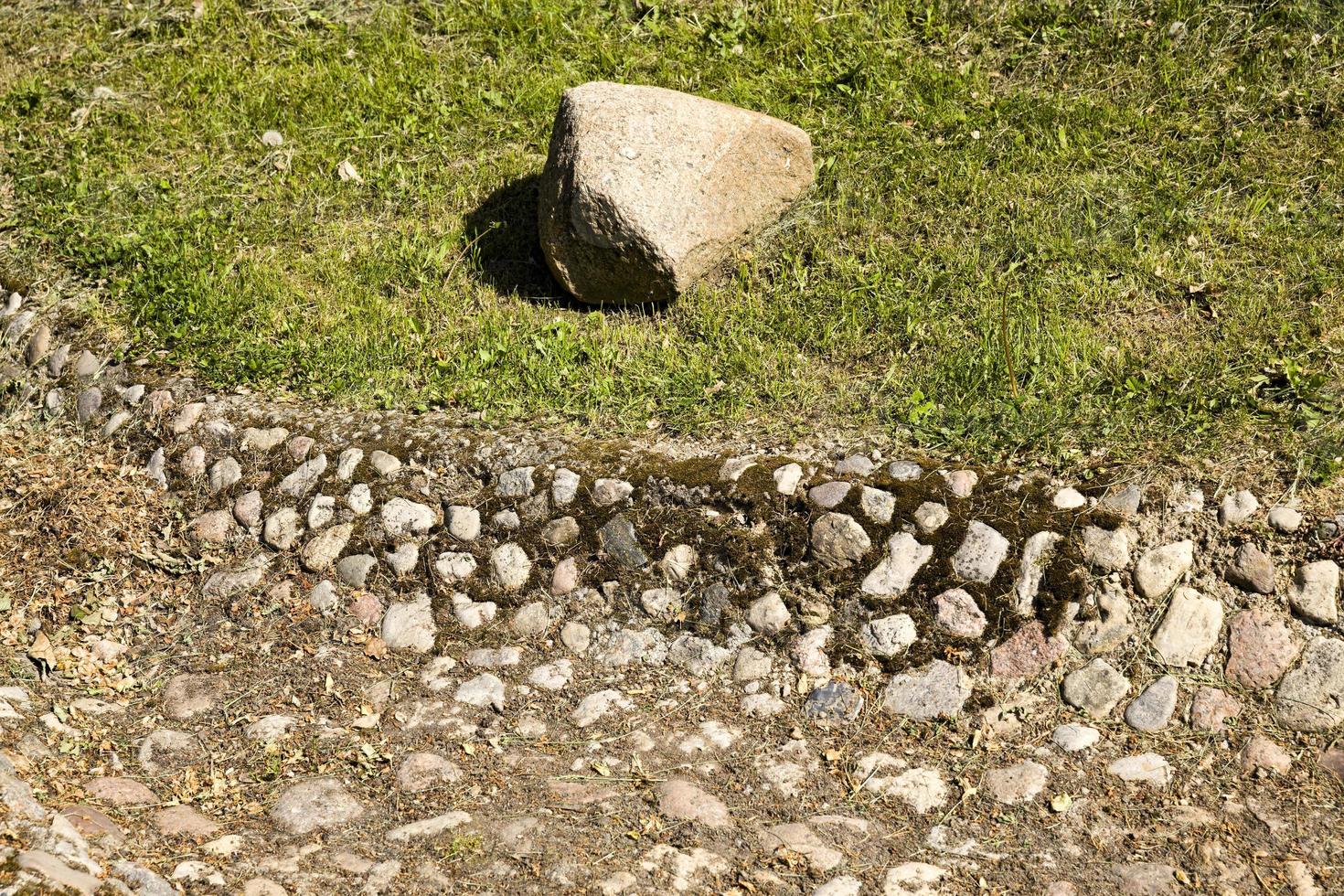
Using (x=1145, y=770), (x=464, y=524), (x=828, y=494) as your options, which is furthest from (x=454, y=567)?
(x=1145, y=770)

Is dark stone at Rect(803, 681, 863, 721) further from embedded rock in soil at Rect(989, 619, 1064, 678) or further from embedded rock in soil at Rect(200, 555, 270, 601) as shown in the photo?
embedded rock in soil at Rect(200, 555, 270, 601)

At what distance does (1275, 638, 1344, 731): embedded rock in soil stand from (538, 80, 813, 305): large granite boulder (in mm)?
2541

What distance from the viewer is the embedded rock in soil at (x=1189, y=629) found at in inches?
135

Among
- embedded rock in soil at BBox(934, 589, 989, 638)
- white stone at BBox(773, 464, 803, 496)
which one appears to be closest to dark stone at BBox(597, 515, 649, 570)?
white stone at BBox(773, 464, 803, 496)

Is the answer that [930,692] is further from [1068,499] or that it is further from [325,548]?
[325,548]

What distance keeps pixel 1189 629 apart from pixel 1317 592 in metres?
0.37

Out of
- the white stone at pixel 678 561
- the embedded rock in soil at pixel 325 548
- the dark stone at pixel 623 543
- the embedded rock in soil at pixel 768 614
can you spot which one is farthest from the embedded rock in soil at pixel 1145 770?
the embedded rock in soil at pixel 325 548

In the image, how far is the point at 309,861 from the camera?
121 inches

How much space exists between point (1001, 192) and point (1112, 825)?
2668 millimetres

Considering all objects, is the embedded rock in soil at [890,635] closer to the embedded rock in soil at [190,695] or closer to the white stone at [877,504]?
the white stone at [877,504]

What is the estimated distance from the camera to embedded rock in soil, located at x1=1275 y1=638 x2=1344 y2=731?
3.28m

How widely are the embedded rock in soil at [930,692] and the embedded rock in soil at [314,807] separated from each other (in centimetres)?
161

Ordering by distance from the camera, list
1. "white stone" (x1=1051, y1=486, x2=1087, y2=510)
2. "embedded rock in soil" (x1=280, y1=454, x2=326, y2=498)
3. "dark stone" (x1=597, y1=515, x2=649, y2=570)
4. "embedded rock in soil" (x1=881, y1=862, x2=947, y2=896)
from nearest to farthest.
Answer: 1. "embedded rock in soil" (x1=881, y1=862, x2=947, y2=896)
2. "white stone" (x1=1051, y1=486, x2=1087, y2=510)
3. "dark stone" (x1=597, y1=515, x2=649, y2=570)
4. "embedded rock in soil" (x1=280, y1=454, x2=326, y2=498)

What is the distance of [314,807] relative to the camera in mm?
3287
